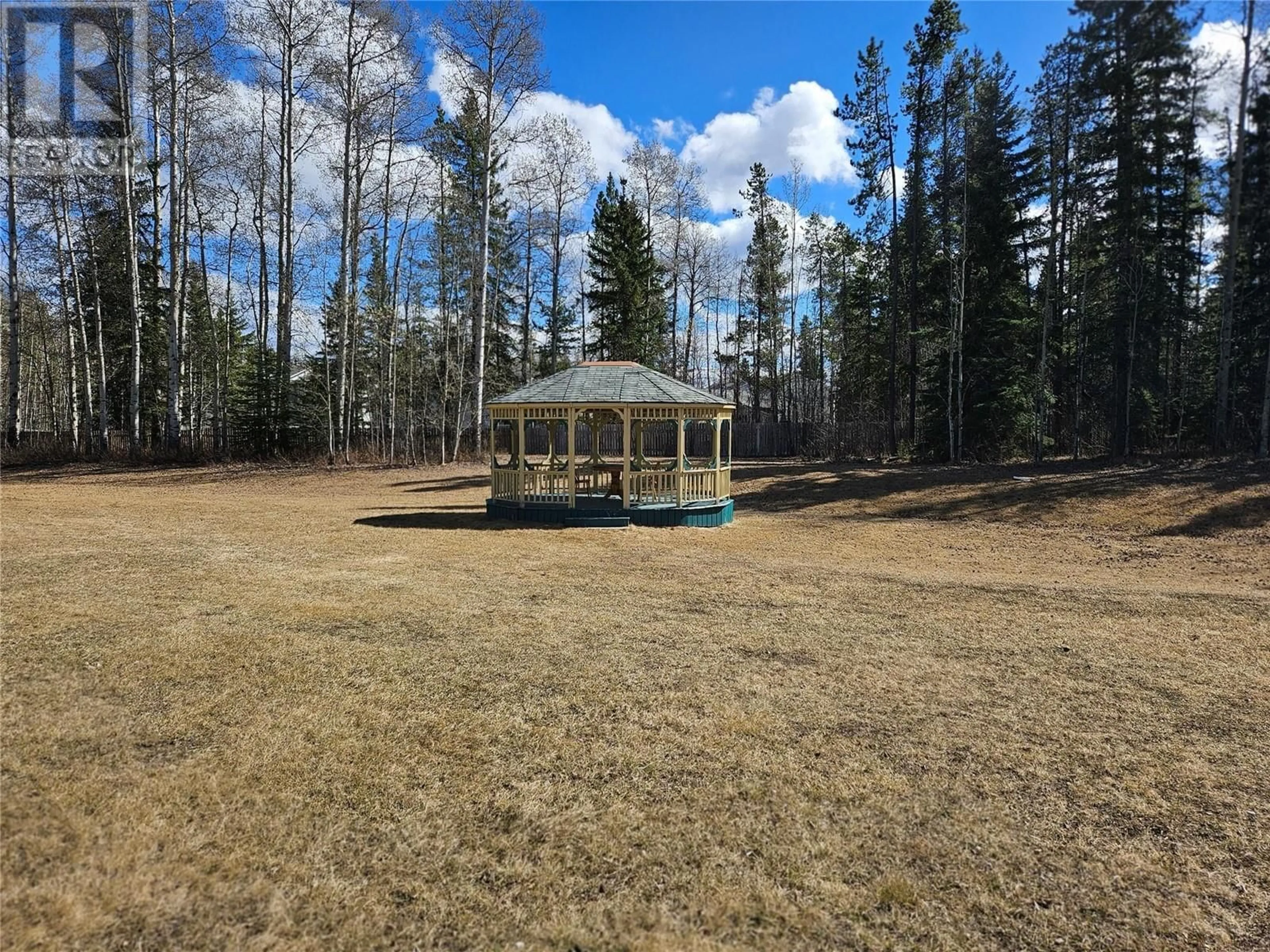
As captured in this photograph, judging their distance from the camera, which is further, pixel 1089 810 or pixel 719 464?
pixel 719 464

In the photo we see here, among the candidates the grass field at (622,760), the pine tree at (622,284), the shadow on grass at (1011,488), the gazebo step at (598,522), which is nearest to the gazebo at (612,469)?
the gazebo step at (598,522)

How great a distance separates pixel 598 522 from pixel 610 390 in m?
2.64

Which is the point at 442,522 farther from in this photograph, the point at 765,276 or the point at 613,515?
the point at 765,276

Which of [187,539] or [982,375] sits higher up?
[982,375]

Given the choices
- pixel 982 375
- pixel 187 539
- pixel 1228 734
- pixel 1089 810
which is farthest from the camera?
pixel 982 375

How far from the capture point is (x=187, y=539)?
30.9ft

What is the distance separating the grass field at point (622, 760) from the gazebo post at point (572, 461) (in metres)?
4.78

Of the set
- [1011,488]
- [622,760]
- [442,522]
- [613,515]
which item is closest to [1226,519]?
[1011,488]

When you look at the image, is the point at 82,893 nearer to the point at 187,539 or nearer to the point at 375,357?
the point at 187,539

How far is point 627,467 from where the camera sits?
41.3ft

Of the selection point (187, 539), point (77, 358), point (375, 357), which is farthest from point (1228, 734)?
point (77, 358)

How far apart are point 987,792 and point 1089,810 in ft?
1.39

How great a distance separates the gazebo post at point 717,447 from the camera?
513 inches

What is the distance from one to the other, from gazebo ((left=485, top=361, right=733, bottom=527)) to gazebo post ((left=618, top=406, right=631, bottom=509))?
0.02 m
